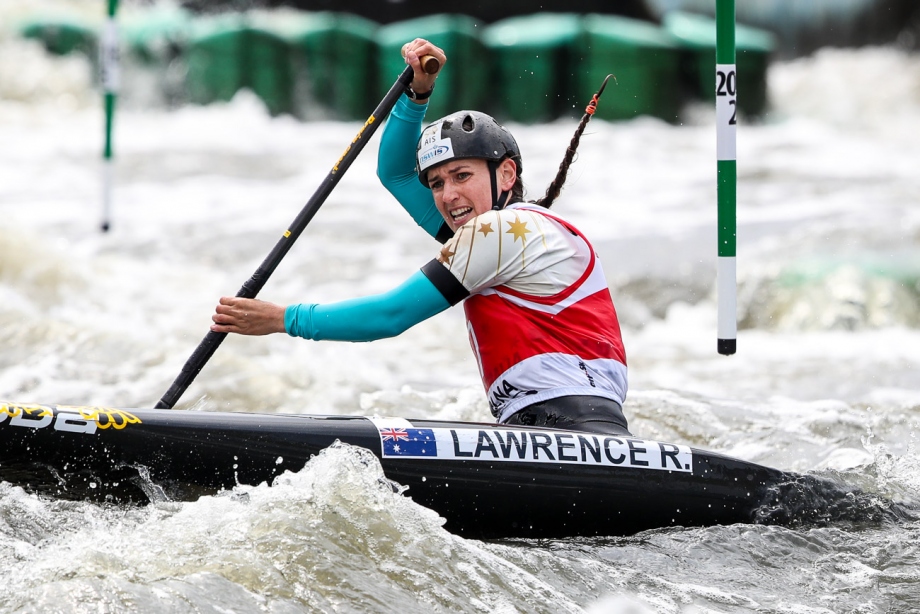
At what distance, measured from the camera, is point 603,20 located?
15.7 meters

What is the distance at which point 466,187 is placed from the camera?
3.36 m

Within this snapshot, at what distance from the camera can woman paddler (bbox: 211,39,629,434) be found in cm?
312

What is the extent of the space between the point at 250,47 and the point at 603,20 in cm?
526

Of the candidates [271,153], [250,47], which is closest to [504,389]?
[271,153]

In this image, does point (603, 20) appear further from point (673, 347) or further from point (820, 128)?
point (673, 347)

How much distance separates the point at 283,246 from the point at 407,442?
41.1 inches

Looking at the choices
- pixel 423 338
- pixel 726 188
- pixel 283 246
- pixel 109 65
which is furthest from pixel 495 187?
pixel 109 65

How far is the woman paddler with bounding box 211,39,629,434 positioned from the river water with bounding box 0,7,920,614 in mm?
368

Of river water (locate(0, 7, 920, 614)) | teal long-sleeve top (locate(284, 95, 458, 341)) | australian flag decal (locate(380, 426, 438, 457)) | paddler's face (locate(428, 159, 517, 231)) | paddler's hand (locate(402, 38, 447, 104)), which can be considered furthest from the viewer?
paddler's hand (locate(402, 38, 447, 104))

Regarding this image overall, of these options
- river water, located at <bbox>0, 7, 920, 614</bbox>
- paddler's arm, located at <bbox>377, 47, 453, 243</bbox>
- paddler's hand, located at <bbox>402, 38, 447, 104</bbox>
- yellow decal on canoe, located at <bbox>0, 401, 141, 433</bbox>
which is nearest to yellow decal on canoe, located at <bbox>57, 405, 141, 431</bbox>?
yellow decal on canoe, located at <bbox>0, 401, 141, 433</bbox>

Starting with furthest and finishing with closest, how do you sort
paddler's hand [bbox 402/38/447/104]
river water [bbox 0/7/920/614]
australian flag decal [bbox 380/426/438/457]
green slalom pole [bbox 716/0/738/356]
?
1. green slalom pole [bbox 716/0/738/356]
2. paddler's hand [bbox 402/38/447/104]
3. australian flag decal [bbox 380/426/438/457]
4. river water [bbox 0/7/920/614]

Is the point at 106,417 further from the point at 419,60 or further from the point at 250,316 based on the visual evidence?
the point at 419,60

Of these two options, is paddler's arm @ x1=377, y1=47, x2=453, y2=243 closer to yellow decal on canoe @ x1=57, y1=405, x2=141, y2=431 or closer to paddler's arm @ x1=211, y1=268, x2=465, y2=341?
paddler's arm @ x1=211, y1=268, x2=465, y2=341

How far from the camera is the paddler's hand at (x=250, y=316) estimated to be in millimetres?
3148
